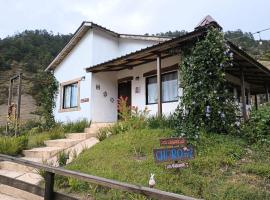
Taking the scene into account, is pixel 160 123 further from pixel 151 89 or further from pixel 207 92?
pixel 151 89

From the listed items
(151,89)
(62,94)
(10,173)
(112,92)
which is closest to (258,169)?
(10,173)

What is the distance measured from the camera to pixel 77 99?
1522 centimetres

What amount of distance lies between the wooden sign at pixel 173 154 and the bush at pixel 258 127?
10.6 feet

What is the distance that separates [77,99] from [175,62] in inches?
214

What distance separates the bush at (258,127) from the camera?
27.0 ft

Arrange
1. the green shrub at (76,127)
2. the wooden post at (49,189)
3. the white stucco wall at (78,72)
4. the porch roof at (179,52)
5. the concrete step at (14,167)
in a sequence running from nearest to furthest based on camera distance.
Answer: the wooden post at (49,189) → the concrete step at (14,167) → the porch roof at (179,52) → the green shrub at (76,127) → the white stucco wall at (78,72)

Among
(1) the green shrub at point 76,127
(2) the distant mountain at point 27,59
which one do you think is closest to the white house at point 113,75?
(1) the green shrub at point 76,127

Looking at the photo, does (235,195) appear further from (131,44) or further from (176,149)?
(131,44)

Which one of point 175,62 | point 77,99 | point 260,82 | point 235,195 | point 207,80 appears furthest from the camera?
point 260,82

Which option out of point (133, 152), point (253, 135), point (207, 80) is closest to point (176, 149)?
point (133, 152)

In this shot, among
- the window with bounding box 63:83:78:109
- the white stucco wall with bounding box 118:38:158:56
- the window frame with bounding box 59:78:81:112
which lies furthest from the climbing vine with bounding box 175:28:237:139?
the window with bounding box 63:83:78:109

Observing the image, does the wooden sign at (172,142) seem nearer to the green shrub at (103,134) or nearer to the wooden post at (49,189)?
the wooden post at (49,189)

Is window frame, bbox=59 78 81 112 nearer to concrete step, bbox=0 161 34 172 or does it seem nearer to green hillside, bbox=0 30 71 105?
concrete step, bbox=0 161 34 172

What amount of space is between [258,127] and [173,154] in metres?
3.88
